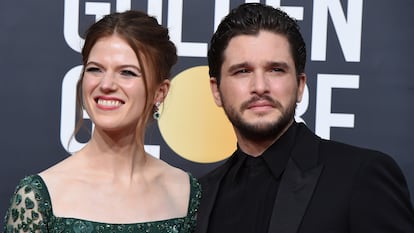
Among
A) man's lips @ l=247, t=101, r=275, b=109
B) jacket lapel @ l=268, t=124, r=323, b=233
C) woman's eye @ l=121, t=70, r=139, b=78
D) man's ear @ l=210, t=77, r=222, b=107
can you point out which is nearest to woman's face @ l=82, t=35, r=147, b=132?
woman's eye @ l=121, t=70, r=139, b=78

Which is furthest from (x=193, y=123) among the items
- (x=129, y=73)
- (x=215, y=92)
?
(x=129, y=73)

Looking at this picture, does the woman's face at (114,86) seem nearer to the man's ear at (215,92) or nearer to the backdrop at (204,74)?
the man's ear at (215,92)

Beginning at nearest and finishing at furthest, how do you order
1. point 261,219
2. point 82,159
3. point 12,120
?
point 261,219
point 82,159
point 12,120

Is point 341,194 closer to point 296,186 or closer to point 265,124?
point 296,186

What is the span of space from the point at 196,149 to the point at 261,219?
0.72 m

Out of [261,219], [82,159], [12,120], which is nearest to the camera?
[261,219]

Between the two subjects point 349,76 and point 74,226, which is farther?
point 349,76

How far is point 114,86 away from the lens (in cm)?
227

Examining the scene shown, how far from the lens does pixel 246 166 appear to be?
2.33 meters

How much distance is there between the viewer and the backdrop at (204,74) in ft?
9.33

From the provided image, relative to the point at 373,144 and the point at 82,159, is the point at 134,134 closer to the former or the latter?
the point at 82,159

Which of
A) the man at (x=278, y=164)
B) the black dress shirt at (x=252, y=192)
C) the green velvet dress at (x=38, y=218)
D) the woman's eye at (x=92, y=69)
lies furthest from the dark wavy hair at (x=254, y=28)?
the green velvet dress at (x=38, y=218)

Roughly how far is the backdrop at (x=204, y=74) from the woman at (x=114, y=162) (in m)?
0.43

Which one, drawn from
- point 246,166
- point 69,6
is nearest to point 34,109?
point 69,6
